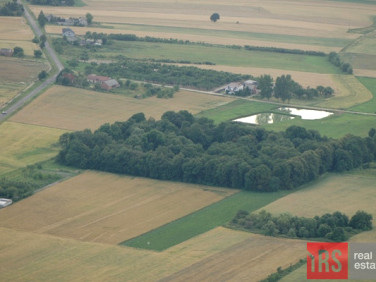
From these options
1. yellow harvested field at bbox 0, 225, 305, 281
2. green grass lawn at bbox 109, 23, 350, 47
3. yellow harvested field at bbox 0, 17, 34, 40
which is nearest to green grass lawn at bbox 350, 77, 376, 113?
green grass lawn at bbox 109, 23, 350, 47

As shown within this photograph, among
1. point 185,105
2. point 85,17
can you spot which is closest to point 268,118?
point 185,105

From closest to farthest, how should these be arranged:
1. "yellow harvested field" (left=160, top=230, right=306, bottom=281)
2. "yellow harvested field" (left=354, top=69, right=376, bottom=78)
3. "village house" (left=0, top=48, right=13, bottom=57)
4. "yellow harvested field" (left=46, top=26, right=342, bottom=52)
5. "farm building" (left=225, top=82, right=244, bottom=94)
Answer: "yellow harvested field" (left=160, top=230, right=306, bottom=281)
"farm building" (left=225, top=82, right=244, bottom=94)
"yellow harvested field" (left=354, top=69, right=376, bottom=78)
"village house" (left=0, top=48, right=13, bottom=57)
"yellow harvested field" (left=46, top=26, right=342, bottom=52)

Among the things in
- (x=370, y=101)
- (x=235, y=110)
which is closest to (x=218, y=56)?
(x=370, y=101)

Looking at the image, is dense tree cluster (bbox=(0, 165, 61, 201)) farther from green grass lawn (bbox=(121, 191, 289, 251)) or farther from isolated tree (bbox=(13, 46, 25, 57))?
isolated tree (bbox=(13, 46, 25, 57))

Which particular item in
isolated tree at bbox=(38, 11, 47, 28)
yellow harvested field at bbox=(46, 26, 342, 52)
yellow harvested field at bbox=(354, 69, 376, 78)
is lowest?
yellow harvested field at bbox=(354, 69, 376, 78)

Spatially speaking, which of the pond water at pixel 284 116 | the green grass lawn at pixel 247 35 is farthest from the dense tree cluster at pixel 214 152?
the green grass lawn at pixel 247 35
